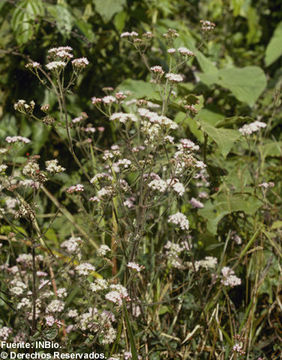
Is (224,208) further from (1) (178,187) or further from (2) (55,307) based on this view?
(2) (55,307)

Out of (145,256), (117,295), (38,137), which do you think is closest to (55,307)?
(117,295)

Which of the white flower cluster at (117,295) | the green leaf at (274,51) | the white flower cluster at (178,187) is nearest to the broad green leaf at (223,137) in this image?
the white flower cluster at (178,187)

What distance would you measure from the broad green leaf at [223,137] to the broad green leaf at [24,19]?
3.70 ft

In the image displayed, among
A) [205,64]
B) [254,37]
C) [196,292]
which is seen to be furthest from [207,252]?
[254,37]

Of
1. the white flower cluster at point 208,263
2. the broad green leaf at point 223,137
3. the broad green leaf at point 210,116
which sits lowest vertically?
the white flower cluster at point 208,263

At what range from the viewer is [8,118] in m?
2.89

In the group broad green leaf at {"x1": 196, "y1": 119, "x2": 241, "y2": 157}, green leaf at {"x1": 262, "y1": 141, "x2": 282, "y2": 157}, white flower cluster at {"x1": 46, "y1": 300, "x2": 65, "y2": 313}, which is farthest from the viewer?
green leaf at {"x1": 262, "y1": 141, "x2": 282, "y2": 157}

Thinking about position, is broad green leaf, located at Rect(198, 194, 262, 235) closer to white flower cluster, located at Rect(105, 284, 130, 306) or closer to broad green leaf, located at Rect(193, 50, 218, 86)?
white flower cluster, located at Rect(105, 284, 130, 306)

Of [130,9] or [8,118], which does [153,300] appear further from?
[130,9]

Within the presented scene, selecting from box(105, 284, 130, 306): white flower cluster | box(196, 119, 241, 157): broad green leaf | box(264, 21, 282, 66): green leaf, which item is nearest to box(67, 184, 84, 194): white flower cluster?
box(105, 284, 130, 306): white flower cluster

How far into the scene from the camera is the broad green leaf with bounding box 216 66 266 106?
9.19 feet

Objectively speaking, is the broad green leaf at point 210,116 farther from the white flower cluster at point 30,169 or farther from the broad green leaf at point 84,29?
the white flower cluster at point 30,169

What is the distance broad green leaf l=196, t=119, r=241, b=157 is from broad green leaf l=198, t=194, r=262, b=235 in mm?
326

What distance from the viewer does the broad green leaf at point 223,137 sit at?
1918mm
